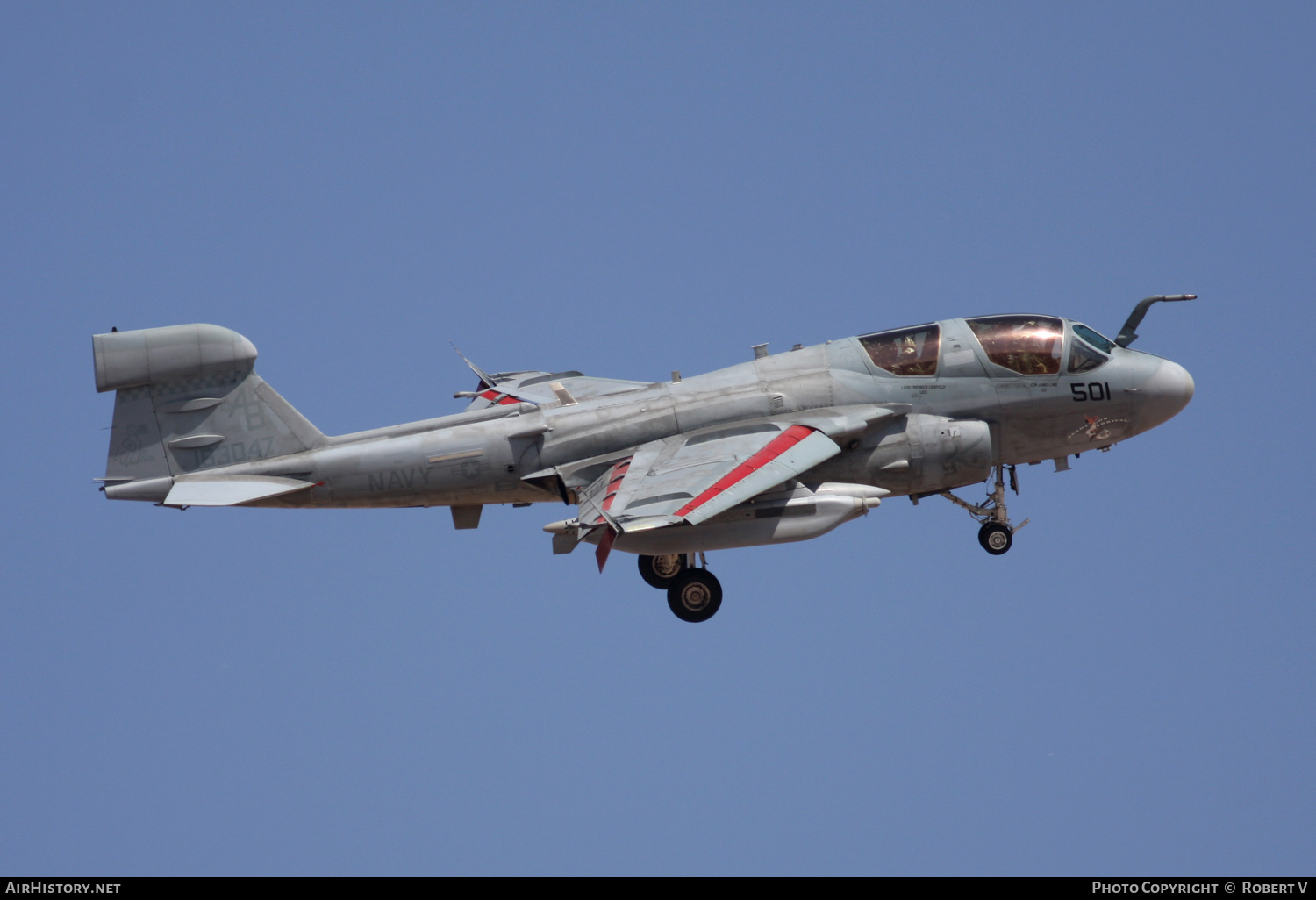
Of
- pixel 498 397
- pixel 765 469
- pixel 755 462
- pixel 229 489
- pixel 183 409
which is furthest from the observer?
pixel 498 397

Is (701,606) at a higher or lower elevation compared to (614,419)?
lower

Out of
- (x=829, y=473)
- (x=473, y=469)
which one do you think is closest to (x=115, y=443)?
(x=473, y=469)

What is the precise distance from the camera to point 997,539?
27.4 meters

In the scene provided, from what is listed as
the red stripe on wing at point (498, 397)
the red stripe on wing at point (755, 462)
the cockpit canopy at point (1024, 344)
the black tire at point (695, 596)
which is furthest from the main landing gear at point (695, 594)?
the cockpit canopy at point (1024, 344)

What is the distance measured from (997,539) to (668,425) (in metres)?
5.71

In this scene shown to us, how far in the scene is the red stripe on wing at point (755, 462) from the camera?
23266 millimetres

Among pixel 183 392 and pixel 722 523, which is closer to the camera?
pixel 722 523

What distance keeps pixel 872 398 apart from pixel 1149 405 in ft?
14.8

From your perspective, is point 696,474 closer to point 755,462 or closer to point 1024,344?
point 755,462

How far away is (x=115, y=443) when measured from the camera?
26.2 metres

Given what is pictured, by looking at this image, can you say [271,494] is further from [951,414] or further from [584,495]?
[951,414]

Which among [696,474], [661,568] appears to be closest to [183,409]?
[661,568]

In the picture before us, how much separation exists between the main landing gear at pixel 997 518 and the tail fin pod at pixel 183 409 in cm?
1063

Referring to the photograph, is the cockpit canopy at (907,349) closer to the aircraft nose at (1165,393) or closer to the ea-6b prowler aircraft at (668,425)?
the ea-6b prowler aircraft at (668,425)
